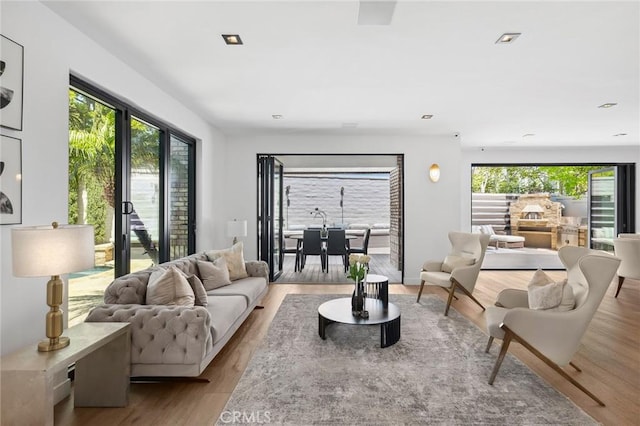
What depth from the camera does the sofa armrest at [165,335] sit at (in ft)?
7.82

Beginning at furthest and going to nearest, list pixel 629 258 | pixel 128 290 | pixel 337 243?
1. pixel 337 243
2. pixel 629 258
3. pixel 128 290

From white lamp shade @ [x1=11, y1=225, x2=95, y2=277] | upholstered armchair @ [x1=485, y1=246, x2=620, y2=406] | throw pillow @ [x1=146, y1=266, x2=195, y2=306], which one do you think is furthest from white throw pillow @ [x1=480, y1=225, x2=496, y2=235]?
white lamp shade @ [x1=11, y1=225, x2=95, y2=277]

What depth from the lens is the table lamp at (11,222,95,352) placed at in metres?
1.80

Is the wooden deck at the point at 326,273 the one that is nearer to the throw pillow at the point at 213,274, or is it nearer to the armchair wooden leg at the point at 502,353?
the throw pillow at the point at 213,274

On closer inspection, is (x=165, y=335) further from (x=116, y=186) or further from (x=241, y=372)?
(x=116, y=186)

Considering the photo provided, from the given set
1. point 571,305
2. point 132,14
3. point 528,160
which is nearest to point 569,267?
point 571,305

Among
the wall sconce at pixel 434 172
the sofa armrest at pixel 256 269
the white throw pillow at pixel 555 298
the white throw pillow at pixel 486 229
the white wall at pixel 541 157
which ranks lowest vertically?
the sofa armrest at pixel 256 269

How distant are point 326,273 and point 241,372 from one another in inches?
172

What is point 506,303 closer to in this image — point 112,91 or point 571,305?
point 571,305

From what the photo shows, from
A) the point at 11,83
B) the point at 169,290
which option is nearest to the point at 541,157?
the point at 169,290

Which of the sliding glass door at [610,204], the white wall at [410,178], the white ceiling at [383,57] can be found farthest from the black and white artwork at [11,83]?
the sliding glass door at [610,204]

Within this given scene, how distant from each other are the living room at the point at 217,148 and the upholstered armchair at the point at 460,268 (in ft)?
1.20

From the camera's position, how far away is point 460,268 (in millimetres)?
4375

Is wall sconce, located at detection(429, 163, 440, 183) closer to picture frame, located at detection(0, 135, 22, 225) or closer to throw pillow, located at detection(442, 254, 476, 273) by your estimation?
throw pillow, located at detection(442, 254, 476, 273)
